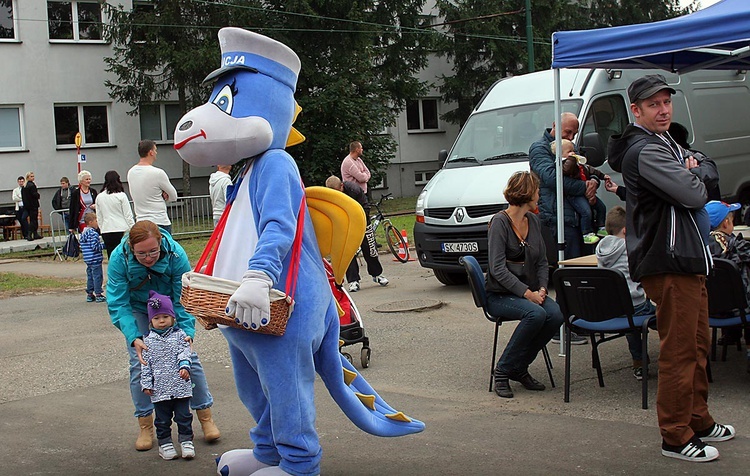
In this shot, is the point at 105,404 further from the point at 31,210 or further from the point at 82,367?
the point at 31,210

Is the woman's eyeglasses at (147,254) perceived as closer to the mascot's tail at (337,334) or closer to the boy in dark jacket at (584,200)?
the mascot's tail at (337,334)

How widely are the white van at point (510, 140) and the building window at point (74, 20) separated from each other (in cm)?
2098

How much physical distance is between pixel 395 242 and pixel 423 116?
24.6 metres

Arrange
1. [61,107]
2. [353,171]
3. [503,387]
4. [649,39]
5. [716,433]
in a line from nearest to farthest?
[716,433]
[649,39]
[503,387]
[353,171]
[61,107]

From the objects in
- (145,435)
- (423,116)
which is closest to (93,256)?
(145,435)

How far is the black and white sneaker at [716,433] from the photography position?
5.37 meters

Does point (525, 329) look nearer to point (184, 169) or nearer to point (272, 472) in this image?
point (272, 472)

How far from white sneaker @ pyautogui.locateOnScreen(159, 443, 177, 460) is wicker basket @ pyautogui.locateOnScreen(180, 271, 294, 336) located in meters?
1.46

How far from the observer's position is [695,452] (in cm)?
509

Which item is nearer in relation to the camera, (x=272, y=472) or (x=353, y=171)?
(x=272, y=472)

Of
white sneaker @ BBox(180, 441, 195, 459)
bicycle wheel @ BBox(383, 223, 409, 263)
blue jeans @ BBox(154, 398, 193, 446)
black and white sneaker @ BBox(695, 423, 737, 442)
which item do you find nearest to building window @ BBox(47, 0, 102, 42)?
bicycle wheel @ BBox(383, 223, 409, 263)

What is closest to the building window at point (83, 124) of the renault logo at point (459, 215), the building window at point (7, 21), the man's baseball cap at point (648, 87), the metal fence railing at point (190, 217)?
the building window at point (7, 21)

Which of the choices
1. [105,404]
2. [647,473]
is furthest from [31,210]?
[647,473]

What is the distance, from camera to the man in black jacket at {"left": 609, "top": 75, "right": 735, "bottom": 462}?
497 cm
